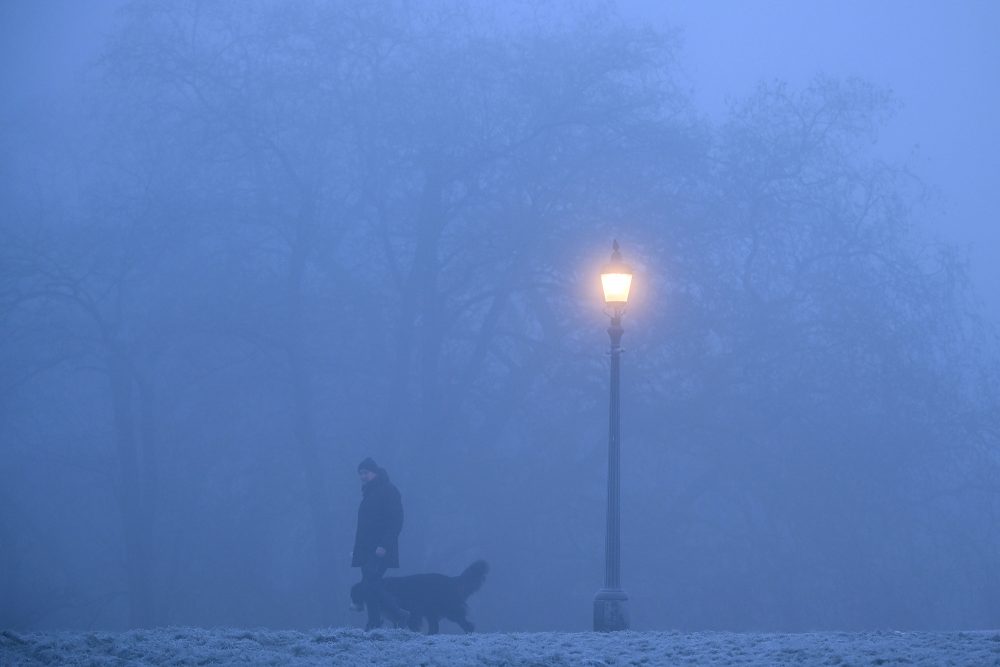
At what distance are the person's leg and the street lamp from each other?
2.38 metres

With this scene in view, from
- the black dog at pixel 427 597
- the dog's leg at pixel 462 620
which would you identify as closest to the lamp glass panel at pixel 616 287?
the black dog at pixel 427 597

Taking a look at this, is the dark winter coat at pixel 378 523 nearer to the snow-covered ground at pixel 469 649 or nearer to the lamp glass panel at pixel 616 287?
the lamp glass panel at pixel 616 287

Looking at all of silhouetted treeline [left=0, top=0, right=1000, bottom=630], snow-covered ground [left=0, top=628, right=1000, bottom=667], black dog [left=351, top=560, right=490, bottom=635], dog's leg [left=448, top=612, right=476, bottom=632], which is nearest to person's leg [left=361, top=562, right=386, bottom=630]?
black dog [left=351, top=560, right=490, bottom=635]

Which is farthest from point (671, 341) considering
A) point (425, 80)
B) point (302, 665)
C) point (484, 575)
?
point (302, 665)

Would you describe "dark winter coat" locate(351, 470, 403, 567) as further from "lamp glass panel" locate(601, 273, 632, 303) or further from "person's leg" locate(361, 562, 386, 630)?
"lamp glass panel" locate(601, 273, 632, 303)

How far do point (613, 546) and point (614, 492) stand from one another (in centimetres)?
63

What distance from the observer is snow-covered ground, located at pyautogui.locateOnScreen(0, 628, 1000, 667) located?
35.4 feet

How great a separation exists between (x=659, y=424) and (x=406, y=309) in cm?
545

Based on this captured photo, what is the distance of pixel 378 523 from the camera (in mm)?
16844

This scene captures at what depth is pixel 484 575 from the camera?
1708 centimetres

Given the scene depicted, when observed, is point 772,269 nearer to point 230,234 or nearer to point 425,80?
point 425,80

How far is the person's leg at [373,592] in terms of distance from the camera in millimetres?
16234

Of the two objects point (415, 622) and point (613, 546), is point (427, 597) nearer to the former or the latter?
point (415, 622)

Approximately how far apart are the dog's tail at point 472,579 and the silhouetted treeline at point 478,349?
443 inches
